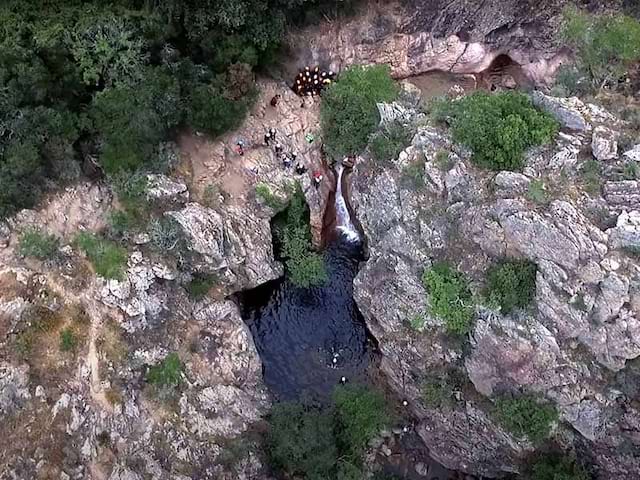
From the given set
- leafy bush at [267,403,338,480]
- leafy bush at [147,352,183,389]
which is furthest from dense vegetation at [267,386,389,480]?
leafy bush at [147,352,183,389]

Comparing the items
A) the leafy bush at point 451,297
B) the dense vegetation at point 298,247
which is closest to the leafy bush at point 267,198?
the dense vegetation at point 298,247

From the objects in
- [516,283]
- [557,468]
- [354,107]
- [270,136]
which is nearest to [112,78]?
[270,136]

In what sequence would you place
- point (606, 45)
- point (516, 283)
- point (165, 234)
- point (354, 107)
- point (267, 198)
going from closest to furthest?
point (516, 283) → point (165, 234) → point (606, 45) → point (354, 107) → point (267, 198)

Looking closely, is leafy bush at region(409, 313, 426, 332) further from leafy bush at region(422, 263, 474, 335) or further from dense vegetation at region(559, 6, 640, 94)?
dense vegetation at region(559, 6, 640, 94)

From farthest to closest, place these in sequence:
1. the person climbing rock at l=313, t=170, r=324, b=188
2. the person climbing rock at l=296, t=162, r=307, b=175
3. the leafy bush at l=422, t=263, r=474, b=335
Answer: the person climbing rock at l=313, t=170, r=324, b=188 → the person climbing rock at l=296, t=162, r=307, b=175 → the leafy bush at l=422, t=263, r=474, b=335

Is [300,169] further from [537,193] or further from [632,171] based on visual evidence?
[632,171]
